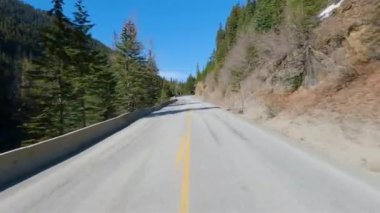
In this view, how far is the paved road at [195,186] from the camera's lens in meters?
7.24

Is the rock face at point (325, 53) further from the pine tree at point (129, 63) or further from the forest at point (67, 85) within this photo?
the pine tree at point (129, 63)

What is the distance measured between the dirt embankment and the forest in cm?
1853

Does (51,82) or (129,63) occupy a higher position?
(129,63)

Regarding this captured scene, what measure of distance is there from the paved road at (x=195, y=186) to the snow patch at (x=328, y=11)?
18331 millimetres

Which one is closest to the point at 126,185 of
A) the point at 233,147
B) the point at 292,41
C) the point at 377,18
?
the point at 233,147

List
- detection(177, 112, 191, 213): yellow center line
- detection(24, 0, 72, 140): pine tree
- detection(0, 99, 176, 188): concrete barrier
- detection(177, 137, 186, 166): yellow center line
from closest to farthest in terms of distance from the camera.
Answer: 1. detection(177, 112, 191, 213): yellow center line
2. detection(0, 99, 176, 188): concrete barrier
3. detection(177, 137, 186, 166): yellow center line
4. detection(24, 0, 72, 140): pine tree

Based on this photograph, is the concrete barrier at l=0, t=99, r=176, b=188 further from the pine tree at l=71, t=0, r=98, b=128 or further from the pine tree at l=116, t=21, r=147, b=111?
the pine tree at l=116, t=21, r=147, b=111

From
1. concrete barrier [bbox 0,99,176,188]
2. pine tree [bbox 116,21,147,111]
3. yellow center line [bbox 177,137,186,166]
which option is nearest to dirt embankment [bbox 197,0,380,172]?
yellow center line [bbox 177,137,186,166]

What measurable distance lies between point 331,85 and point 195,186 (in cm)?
1811

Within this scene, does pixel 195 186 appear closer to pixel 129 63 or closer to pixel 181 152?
pixel 181 152

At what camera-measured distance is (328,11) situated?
30.6 metres

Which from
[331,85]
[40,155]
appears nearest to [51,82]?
[331,85]

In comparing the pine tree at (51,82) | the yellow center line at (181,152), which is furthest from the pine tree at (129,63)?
the yellow center line at (181,152)

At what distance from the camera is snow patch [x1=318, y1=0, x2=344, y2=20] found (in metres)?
29.1
